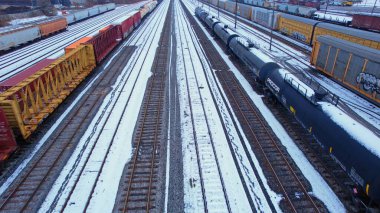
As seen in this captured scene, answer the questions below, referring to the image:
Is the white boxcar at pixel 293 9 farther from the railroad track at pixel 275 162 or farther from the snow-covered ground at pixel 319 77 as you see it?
the railroad track at pixel 275 162

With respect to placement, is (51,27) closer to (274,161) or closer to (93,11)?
(93,11)

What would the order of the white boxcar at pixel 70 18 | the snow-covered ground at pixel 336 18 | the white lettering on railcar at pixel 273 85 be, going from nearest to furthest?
1. the white lettering on railcar at pixel 273 85
2. the snow-covered ground at pixel 336 18
3. the white boxcar at pixel 70 18

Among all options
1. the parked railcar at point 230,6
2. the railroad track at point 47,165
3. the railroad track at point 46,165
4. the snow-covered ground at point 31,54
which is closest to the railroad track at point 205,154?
the railroad track at point 47,165

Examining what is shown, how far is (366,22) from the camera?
154 feet

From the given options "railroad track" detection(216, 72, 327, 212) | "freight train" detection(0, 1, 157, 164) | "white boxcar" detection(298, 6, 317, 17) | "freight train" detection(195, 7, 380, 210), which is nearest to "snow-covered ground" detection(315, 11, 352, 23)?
"white boxcar" detection(298, 6, 317, 17)

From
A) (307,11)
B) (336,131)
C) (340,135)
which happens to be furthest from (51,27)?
(307,11)

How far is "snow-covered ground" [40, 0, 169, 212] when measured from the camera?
12384 mm

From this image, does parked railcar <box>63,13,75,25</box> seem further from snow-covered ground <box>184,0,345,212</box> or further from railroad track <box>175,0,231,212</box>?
snow-covered ground <box>184,0,345,212</box>

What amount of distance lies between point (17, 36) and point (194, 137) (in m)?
42.5

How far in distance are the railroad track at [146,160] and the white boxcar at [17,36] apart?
99.4 feet

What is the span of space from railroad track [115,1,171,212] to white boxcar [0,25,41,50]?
30.3m

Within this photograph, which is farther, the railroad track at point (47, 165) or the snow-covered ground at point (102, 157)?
Answer: the snow-covered ground at point (102, 157)

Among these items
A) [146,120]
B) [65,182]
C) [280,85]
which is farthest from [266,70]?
[65,182]

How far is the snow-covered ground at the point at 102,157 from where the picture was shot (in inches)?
488
